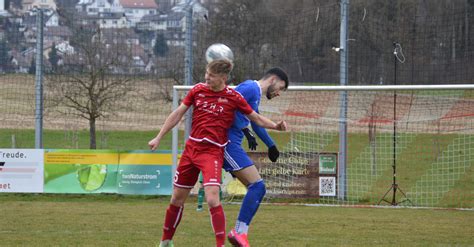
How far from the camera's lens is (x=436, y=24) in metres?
18.4

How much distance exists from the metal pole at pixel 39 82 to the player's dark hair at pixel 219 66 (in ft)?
33.6

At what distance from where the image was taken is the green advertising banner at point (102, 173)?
17.4 metres

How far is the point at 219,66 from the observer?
842 cm

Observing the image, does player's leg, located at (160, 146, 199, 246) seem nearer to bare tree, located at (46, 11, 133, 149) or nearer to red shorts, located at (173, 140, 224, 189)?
red shorts, located at (173, 140, 224, 189)

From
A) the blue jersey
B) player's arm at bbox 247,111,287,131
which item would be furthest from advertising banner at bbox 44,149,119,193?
Answer: player's arm at bbox 247,111,287,131

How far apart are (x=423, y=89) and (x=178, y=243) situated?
23.6 feet

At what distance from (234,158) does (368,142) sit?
998cm

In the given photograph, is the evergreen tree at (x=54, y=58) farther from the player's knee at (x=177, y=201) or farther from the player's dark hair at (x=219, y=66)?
the player's dark hair at (x=219, y=66)

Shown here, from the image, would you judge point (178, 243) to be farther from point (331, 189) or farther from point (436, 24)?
point (436, 24)

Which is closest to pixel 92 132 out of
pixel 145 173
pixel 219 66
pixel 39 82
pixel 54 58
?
pixel 54 58

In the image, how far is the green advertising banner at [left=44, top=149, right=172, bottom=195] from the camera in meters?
17.4

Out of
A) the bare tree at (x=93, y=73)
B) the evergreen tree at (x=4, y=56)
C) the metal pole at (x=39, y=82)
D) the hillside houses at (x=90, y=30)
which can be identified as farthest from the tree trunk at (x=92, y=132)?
the evergreen tree at (x=4, y=56)

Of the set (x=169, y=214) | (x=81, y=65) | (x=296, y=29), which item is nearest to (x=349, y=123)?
(x=296, y=29)

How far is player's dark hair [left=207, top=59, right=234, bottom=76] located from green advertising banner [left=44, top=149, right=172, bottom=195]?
9116 millimetres
